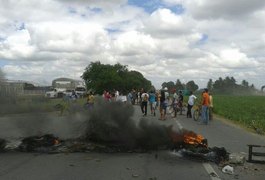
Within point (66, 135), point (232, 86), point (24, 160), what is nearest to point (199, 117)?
point (66, 135)

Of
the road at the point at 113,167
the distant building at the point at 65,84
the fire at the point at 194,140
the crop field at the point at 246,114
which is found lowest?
the crop field at the point at 246,114

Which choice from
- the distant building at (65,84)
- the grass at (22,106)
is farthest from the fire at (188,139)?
the distant building at (65,84)

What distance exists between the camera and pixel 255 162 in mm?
10188

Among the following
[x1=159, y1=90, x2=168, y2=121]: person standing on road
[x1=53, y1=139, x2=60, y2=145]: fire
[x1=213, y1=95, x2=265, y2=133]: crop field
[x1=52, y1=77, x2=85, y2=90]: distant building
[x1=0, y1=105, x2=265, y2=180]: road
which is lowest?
[x1=213, y1=95, x2=265, y2=133]: crop field

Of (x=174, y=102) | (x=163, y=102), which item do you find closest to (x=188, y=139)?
(x=163, y=102)

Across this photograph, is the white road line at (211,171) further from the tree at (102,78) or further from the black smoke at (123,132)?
the tree at (102,78)

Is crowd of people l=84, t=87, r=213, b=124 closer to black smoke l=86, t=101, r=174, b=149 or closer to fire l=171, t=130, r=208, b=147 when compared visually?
black smoke l=86, t=101, r=174, b=149

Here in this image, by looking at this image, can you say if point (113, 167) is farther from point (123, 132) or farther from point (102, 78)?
point (102, 78)

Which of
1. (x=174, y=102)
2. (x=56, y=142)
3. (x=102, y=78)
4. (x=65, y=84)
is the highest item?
(x=102, y=78)

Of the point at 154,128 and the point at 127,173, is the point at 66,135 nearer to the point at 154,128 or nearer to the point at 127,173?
the point at 154,128

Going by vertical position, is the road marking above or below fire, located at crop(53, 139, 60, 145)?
below

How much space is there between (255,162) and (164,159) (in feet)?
6.94

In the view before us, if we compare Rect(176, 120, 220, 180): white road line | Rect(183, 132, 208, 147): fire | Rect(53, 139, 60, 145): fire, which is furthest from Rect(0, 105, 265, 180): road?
Rect(53, 139, 60, 145): fire

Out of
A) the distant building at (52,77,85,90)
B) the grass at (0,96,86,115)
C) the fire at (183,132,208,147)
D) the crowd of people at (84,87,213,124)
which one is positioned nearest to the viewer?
the fire at (183,132,208,147)
